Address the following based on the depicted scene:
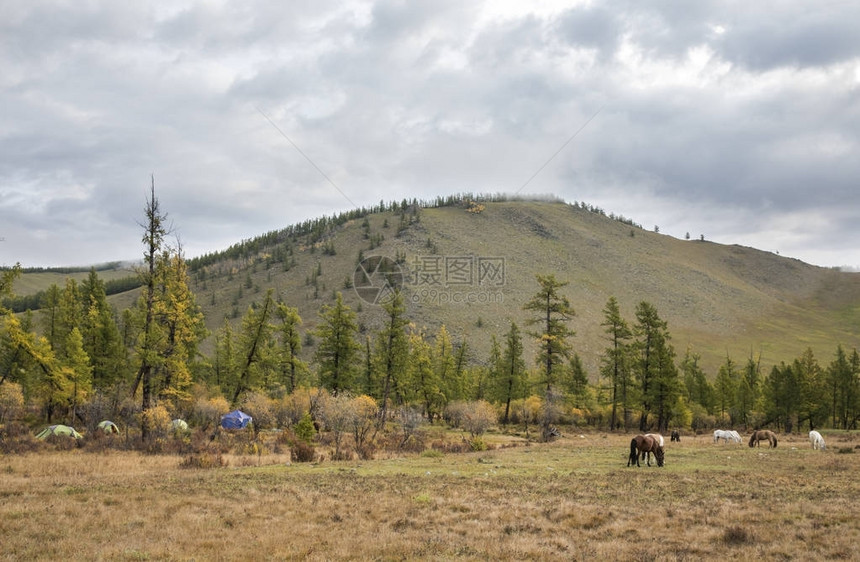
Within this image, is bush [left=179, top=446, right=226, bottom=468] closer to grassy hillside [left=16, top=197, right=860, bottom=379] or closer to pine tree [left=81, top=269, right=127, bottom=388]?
pine tree [left=81, top=269, right=127, bottom=388]

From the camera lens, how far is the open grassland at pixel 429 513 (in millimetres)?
11195

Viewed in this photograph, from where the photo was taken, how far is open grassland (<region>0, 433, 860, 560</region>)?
11.2 meters

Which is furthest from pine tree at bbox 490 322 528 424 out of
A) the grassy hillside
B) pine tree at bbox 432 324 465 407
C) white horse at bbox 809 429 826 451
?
the grassy hillside

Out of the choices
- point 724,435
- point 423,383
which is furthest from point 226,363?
point 724,435

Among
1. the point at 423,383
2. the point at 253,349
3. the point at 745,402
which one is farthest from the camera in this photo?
→ the point at 745,402

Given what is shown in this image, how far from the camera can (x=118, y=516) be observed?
13.5 m

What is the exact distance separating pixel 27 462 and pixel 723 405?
3200 inches

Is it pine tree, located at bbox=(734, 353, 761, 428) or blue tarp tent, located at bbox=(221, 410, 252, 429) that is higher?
blue tarp tent, located at bbox=(221, 410, 252, 429)

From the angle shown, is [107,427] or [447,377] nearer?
[107,427]

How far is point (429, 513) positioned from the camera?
14430mm

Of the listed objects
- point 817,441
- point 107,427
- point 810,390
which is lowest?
point 107,427

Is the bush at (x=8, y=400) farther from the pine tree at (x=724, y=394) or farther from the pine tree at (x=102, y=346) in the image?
the pine tree at (x=724, y=394)

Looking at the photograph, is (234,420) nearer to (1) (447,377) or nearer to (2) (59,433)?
(2) (59,433)

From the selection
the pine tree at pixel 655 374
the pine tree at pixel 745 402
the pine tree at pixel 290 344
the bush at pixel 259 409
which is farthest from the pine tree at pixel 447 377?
the pine tree at pixel 745 402
